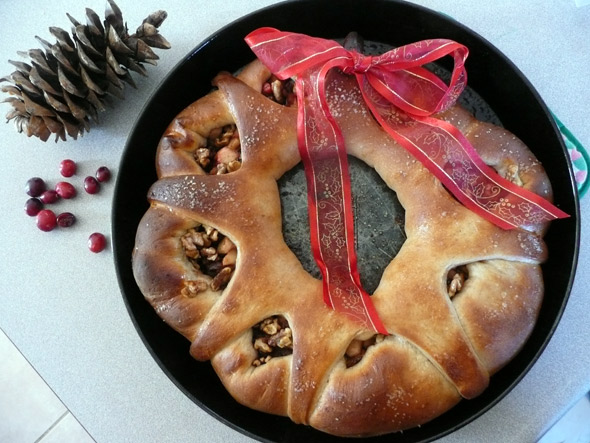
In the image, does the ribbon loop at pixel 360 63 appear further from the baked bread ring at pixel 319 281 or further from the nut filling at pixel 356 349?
the nut filling at pixel 356 349

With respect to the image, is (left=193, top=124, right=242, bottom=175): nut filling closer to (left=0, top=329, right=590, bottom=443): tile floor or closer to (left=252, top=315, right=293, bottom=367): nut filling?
(left=252, top=315, right=293, bottom=367): nut filling

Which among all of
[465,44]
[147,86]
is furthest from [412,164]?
[147,86]

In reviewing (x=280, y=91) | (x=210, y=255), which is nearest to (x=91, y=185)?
(x=210, y=255)

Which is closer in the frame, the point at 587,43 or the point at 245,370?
the point at 245,370

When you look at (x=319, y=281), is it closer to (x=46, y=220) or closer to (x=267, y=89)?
(x=267, y=89)

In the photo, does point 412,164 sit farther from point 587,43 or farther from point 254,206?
point 587,43

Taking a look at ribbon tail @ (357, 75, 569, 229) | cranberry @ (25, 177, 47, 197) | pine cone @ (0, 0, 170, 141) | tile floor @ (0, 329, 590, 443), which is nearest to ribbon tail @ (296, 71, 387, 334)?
ribbon tail @ (357, 75, 569, 229)
